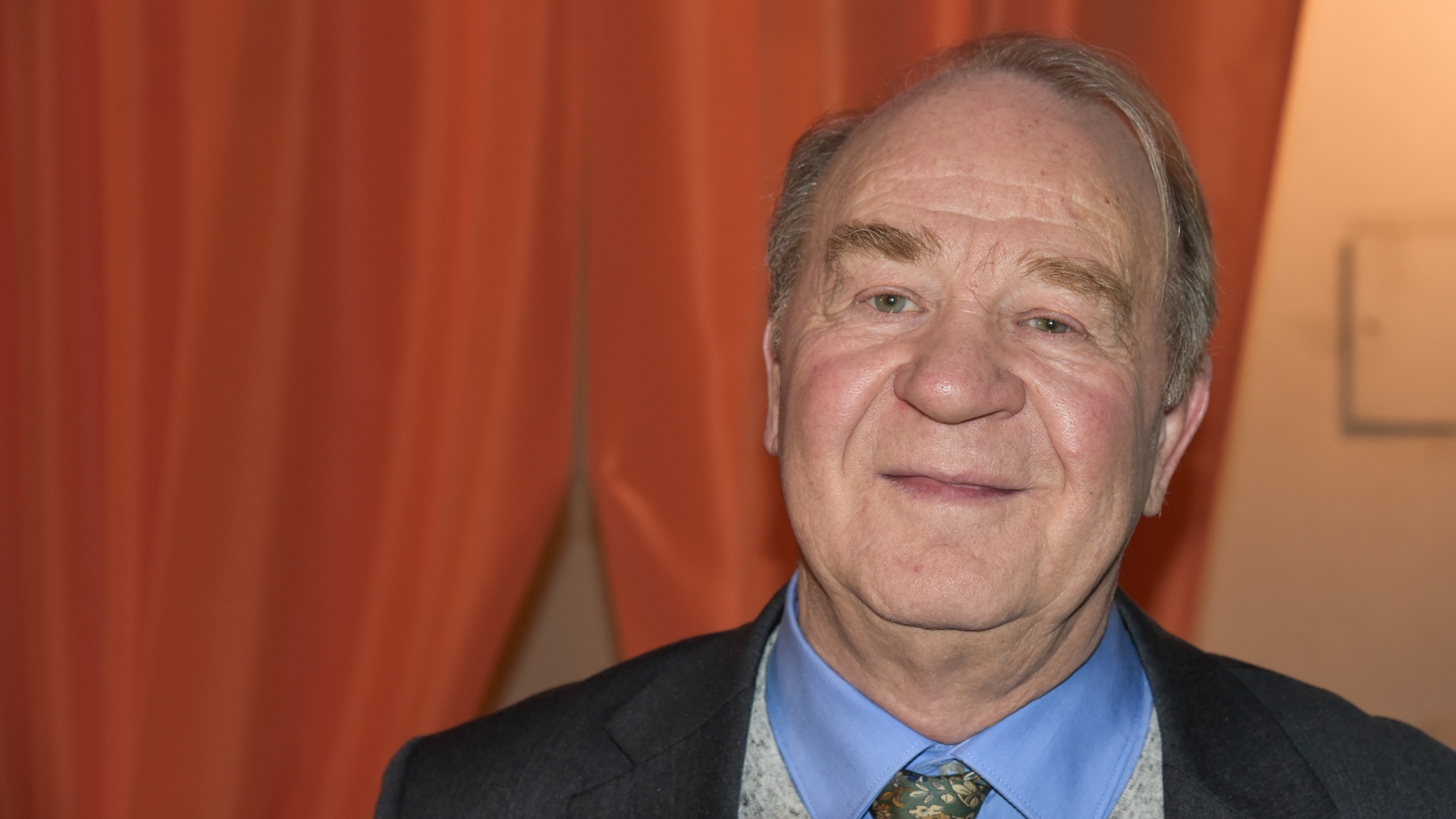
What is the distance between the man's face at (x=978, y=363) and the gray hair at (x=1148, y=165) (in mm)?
31

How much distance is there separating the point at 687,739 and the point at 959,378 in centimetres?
53

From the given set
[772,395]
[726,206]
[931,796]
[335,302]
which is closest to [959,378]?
[772,395]

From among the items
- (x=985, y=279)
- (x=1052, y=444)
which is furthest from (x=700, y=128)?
(x=1052, y=444)

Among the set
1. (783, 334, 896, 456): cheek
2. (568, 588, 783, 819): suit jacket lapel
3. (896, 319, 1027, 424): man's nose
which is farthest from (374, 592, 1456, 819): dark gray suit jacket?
(896, 319, 1027, 424): man's nose

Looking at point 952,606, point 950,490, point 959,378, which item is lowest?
point 952,606

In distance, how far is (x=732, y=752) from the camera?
1354 mm

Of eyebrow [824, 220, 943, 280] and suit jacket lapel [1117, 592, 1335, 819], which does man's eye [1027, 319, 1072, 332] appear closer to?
eyebrow [824, 220, 943, 280]

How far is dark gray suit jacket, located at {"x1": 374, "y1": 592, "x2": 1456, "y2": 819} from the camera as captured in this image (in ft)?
4.33

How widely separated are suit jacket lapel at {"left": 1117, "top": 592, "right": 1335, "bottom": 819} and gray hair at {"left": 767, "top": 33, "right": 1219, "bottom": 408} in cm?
33

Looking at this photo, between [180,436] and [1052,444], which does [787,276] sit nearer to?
[1052,444]

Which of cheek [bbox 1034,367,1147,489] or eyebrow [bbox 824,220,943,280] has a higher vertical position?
eyebrow [bbox 824,220,943,280]

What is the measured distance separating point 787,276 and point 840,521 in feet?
1.27

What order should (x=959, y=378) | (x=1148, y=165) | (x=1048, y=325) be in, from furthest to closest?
1. (x=1148, y=165)
2. (x=1048, y=325)
3. (x=959, y=378)

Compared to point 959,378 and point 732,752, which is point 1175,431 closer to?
point 959,378
